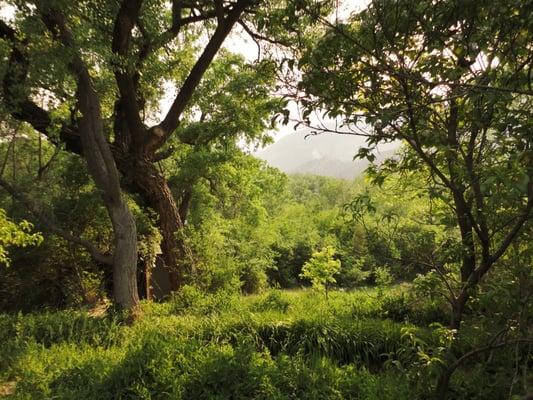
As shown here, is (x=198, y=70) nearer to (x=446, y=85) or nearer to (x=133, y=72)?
(x=133, y=72)

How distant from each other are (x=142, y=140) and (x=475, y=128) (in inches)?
319

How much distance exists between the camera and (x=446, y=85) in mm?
2512

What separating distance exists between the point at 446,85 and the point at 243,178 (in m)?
13.4

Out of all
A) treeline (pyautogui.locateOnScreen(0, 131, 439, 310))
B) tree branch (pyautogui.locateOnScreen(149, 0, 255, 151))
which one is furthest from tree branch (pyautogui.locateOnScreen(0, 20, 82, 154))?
tree branch (pyautogui.locateOnScreen(149, 0, 255, 151))

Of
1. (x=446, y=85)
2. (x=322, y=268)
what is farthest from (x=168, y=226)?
(x=446, y=85)

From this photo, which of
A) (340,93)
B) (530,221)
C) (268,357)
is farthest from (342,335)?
(340,93)

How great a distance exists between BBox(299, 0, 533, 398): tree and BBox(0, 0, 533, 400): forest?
0.07 ft

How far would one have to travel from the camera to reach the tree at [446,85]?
2391 millimetres

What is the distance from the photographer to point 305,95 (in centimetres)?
309

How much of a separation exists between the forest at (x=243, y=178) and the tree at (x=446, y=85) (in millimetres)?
20

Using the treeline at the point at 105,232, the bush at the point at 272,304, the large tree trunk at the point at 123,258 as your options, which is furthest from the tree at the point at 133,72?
the bush at the point at 272,304

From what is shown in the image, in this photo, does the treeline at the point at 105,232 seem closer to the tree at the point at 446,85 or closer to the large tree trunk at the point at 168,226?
the large tree trunk at the point at 168,226

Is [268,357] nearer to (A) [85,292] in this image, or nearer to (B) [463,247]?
(B) [463,247]

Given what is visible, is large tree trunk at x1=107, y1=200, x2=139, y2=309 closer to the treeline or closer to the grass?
the grass
